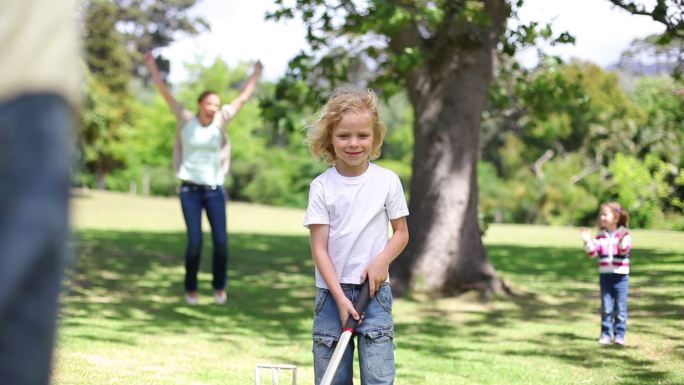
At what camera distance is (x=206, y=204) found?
9.08 m

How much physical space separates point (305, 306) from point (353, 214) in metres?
5.88

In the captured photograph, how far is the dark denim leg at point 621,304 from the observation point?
7.71 m

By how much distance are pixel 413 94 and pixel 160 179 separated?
43.9 m

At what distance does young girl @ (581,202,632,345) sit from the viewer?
304 inches

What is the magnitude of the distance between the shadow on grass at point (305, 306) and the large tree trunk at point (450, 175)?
2.40 feet

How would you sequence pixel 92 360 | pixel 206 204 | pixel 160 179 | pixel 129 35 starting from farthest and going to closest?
1. pixel 129 35
2. pixel 160 179
3. pixel 206 204
4. pixel 92 360

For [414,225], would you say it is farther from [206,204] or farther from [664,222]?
[664,222]

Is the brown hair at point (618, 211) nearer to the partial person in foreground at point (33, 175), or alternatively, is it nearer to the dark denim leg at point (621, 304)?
the dark denim leg at point (621, 304)

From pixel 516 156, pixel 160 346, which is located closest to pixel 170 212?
pixel 516 156

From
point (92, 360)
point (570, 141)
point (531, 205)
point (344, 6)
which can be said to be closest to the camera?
point (92, 360)

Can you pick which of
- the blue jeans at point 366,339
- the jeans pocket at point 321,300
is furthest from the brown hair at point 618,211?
the jeans pocket at point 321,300

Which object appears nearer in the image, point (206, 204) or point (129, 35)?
point (206, 204)

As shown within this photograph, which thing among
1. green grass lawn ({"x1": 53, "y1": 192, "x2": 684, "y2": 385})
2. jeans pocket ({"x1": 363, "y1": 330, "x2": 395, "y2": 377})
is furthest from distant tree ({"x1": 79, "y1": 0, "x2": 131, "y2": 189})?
jeans pocket ({"x1": 363, "y1": 330, "x2": 395, "y2": 377})

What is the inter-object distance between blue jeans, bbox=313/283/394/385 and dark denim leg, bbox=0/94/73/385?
10.9ft
